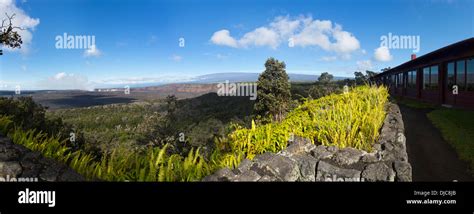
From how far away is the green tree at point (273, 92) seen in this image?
28.6 m

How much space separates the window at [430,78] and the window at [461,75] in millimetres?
2454

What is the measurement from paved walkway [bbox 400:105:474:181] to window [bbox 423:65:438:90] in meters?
10.0

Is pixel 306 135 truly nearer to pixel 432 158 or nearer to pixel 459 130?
pixel 432 158

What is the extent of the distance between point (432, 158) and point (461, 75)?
427 inches

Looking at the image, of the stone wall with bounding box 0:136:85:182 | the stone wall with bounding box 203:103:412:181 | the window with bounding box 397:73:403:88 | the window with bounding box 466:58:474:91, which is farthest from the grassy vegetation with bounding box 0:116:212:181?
the window with bounding box 397:73:403:88

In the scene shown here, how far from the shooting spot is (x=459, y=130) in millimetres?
8195

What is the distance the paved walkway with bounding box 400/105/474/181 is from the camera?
4.66 meters

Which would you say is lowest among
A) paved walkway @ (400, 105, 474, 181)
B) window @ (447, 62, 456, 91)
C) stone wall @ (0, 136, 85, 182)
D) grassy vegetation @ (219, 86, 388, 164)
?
paved walkway @ (400, 105, 474, 181)

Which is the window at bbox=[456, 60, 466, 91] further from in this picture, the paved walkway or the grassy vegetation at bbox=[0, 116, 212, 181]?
the grassy vegetation at bbox=[0, 116, 212, 181]

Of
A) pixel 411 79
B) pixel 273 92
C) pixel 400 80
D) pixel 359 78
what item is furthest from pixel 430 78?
pixel 359 78

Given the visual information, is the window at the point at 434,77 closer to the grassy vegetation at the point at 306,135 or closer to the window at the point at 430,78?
the window at the point at 430,78

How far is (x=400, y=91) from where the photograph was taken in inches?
968
